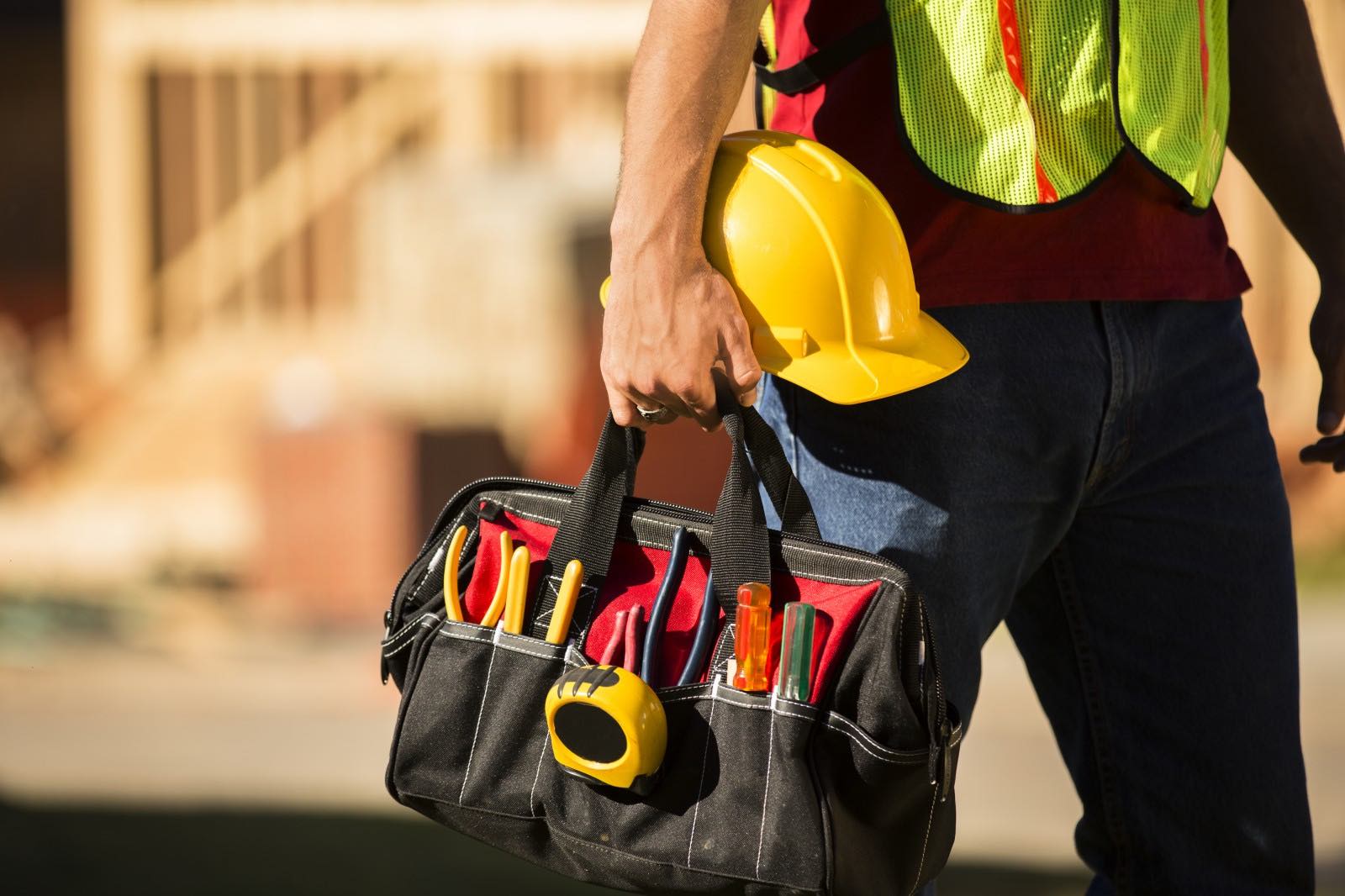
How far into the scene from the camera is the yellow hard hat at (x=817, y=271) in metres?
1.59

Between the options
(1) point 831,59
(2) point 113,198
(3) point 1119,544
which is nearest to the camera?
(1) point 831,59

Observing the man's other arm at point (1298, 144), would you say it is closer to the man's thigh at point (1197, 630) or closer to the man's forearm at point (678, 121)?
Result: the man's thigh at point (1197, 630)

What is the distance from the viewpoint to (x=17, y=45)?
50.3 feet

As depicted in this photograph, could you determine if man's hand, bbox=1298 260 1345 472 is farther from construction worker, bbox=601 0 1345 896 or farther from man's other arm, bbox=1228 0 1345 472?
construction worker, bbox=601 0 1345 896

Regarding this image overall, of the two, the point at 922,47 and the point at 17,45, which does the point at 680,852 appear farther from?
the point at 17,45

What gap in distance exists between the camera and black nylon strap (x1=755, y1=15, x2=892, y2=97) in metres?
A: 1.69

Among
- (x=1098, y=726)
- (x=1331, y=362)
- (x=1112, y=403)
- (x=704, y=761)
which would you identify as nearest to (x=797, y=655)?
(x=704, y=761)

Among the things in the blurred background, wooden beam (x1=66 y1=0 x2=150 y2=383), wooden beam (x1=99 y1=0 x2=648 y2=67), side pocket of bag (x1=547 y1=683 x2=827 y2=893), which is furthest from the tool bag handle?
wooden beam (x1=66 y1=0 x2=150 y2=383)

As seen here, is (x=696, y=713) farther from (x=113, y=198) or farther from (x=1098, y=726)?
(x=113, y=198)

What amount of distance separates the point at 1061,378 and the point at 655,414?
458 mm

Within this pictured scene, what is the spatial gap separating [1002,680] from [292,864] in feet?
10.2

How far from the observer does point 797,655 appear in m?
1.55

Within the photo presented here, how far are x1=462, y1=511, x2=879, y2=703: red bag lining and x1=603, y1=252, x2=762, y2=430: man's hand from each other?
0.21 m

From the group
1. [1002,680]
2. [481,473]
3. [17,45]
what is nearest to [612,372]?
[1002,680]
